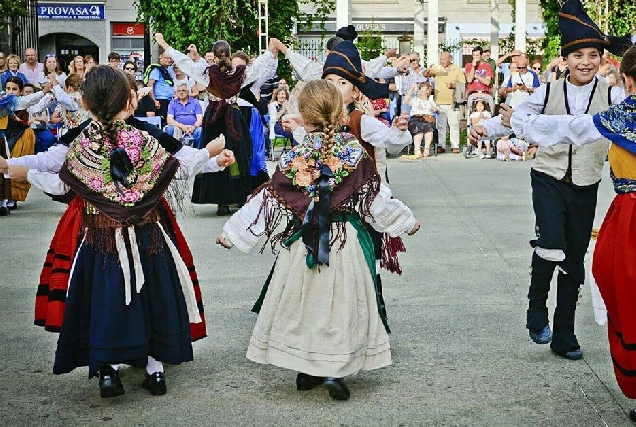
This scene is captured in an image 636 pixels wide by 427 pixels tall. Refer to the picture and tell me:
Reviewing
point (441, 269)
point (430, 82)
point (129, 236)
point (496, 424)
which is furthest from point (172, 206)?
point (430, 82)

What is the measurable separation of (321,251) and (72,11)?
103ft

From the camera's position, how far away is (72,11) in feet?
113

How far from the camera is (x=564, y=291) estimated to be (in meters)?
5.75

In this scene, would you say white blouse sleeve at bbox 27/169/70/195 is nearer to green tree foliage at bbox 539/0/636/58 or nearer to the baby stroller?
the baby stroller

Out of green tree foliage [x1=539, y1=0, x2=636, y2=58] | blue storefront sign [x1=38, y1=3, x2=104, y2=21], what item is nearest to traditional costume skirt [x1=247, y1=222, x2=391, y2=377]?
green tree foliage [x1=539, y1=0, x2=636, y2=58]

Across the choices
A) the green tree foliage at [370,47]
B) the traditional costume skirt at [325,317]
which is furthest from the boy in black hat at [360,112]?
the green tree foliage at [370,47]

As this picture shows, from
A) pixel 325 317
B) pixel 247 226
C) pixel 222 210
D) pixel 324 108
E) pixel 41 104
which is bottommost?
pixel 325 317

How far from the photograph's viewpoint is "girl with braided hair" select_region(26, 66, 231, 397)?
4.91 meters

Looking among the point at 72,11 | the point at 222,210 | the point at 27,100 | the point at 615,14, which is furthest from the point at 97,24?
the point at 222,210

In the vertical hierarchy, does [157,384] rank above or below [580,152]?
below

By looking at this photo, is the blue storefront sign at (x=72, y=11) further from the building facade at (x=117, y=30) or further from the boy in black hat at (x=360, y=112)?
the boy in black hat at (x=360, y=112)

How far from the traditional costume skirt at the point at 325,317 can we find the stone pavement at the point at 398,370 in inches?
8.1

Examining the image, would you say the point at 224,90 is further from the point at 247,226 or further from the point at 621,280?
the point at 621,280

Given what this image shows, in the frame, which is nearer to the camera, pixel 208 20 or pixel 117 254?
pixel 117 254
